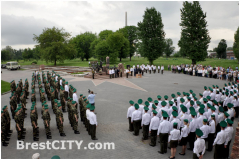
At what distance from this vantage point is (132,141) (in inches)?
290

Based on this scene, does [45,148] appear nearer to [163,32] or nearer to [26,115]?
[26,115]

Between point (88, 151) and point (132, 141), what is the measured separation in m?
1.89

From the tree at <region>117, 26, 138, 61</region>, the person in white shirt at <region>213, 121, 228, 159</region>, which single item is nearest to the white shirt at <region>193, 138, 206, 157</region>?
the person in white shirt at <region>213, 121, 228, 159</region>

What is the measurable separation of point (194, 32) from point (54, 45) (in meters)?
33.6

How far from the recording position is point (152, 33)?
40781mm

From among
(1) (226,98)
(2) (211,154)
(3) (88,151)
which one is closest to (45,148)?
(3) (88,151)

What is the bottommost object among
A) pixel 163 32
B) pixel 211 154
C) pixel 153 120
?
pixel 211 154

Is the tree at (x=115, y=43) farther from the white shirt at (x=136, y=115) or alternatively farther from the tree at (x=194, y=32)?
the white shirt at (x=136, y=115)

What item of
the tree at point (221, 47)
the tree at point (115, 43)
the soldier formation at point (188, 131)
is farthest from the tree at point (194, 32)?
the tree at point (221, 47)

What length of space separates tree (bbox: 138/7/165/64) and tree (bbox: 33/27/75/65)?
20317 millimetres

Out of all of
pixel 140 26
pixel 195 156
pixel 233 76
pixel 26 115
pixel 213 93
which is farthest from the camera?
pixel 140 26

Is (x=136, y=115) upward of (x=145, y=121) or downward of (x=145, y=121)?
upward

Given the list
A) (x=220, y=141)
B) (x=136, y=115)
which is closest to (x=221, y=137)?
(x=220, y=141)

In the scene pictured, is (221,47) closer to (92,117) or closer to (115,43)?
(115,43)
